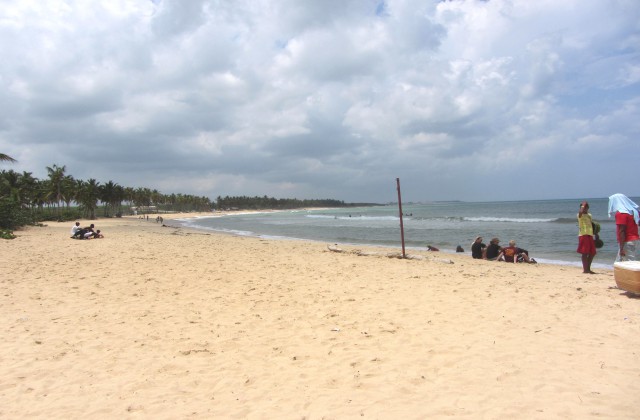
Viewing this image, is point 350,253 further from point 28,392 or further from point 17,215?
point 17,215

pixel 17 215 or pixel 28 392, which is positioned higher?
pixel 17 215

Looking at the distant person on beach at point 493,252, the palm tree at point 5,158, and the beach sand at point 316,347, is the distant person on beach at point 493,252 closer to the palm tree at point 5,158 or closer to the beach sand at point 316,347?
the beach sand at point 316,347

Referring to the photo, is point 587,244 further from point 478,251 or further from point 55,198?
point 55,198

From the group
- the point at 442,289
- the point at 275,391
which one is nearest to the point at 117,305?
the point at 275,391

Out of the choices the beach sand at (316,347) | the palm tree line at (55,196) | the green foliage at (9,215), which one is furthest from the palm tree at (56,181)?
the beach sand at (316,347)

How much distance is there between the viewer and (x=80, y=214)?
222 ft

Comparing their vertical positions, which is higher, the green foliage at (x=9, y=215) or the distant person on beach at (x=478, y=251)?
the green foliage at (x=9, y=215)

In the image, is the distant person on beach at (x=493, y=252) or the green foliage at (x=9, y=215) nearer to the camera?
the distant person on beach at (x=493, y=252)

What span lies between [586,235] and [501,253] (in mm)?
4018

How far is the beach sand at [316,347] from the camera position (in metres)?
3.52

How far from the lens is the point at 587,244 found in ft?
32.0

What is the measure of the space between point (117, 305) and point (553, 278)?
9.49 metres

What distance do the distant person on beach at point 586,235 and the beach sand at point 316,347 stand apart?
1.06 m

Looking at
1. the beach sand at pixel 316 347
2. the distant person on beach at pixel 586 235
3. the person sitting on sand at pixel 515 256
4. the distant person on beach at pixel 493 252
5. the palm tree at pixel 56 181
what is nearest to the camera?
A: the beach sand at pixel 316 347
